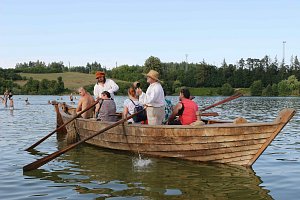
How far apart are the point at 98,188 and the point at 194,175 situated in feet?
7.83

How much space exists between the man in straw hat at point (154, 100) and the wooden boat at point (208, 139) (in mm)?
550

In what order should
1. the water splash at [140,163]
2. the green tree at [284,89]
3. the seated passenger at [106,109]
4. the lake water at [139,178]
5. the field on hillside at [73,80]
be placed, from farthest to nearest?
the field on hillside at [73,80]
the green tree at [284,89]
the seated passenger at [106,109]
the water splash at [140,163]
the lake water at [139,178]

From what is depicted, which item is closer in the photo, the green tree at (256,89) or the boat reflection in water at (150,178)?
the boat reflection in water at (150,178)

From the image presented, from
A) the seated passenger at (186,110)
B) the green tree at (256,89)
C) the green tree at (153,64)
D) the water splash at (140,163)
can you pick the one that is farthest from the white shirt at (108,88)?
the green tree at (256,89)

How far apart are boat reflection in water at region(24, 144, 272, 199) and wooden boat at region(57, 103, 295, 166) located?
0.85 feet

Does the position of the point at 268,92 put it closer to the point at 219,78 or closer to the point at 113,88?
the point at 219,78

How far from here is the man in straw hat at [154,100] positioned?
11.2 meters

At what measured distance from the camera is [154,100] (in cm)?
1124

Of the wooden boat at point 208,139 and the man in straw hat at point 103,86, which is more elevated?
the man in straw hat at point 103,86

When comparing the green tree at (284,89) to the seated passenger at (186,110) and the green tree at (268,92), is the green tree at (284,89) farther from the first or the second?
the seated passenger at (186,110)

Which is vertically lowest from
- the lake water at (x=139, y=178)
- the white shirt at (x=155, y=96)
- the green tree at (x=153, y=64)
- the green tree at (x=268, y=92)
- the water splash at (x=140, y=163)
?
the lake water at (x=139, y=178)

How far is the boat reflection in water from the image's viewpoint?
8125 mm

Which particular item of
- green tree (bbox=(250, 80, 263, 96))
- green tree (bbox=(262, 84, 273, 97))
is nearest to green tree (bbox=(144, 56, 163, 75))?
green tree (bbox=(250, 80, 263, 96))

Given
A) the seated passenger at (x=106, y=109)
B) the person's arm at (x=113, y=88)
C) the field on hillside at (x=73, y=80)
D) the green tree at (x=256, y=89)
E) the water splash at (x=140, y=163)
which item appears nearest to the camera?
the water splash at (x=140, y=163)
